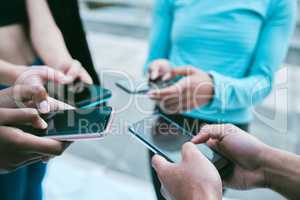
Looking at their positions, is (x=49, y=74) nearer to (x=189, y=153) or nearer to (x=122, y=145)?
(x=189, y=153)

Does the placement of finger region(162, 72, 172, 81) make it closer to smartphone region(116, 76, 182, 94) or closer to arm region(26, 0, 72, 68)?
smartphone region(116, 76, 182, 94)

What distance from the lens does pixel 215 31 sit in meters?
0.58

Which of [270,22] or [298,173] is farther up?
[270,22]

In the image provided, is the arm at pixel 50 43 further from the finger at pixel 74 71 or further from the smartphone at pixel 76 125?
the smartphone at pixel 76 125

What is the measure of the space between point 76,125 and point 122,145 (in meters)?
0.66

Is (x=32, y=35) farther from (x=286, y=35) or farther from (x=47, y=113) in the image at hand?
(x=286, y=35)

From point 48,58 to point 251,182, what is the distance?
1.09 ft

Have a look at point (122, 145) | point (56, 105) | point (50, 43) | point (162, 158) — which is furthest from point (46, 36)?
point (122, 145)

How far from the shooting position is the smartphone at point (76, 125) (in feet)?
1.16

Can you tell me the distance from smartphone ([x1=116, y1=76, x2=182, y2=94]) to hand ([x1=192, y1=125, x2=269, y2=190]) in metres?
0.16

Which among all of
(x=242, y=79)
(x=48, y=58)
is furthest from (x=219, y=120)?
(x=48, y=58)

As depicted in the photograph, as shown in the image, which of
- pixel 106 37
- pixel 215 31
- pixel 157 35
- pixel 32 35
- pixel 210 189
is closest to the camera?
pixel 210 189

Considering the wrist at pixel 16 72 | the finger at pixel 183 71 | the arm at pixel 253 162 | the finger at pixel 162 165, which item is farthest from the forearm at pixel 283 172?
the wrist at pixel 16 72

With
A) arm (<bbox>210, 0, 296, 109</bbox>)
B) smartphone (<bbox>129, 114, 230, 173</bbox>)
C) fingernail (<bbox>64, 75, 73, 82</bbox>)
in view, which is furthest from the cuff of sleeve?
fingernail (<bbox>64, 75, 73, 82</bbox>)
